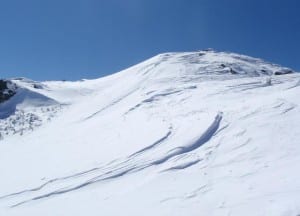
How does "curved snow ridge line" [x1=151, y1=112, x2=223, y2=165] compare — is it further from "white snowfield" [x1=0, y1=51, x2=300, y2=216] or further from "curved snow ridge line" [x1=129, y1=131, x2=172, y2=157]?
"curved snow ridge line" [x1=129, y1=131, x2=172, y2=157]

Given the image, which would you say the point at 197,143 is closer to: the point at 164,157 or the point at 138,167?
the point at 164,157

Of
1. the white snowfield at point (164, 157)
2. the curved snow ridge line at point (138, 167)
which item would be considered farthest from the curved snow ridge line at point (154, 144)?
the curved snow ridge line at point (138, 167)

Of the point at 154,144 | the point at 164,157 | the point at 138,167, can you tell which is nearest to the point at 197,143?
the point at 164,157

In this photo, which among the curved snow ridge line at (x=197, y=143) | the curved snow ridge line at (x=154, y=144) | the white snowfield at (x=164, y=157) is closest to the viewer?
the white snowfield at (x=164, y=157)

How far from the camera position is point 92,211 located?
653 cm

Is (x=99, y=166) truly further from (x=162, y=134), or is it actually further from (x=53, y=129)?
(x=53, y=129)

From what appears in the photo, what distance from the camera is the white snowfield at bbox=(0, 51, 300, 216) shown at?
627cm

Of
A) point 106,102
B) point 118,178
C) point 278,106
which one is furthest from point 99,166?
point 106,102

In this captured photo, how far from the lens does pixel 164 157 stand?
8773 mm

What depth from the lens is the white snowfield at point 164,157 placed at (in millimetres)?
6273

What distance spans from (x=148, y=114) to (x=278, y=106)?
5467mm

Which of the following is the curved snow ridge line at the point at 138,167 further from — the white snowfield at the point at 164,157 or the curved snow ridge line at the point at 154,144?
the curved snow ridge line at the point at 154,144

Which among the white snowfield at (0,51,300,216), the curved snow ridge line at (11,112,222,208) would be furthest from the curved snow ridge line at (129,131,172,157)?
the curved snow ridge line at (11,112,222,208)

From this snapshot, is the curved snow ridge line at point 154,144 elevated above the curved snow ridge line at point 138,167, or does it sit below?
above
